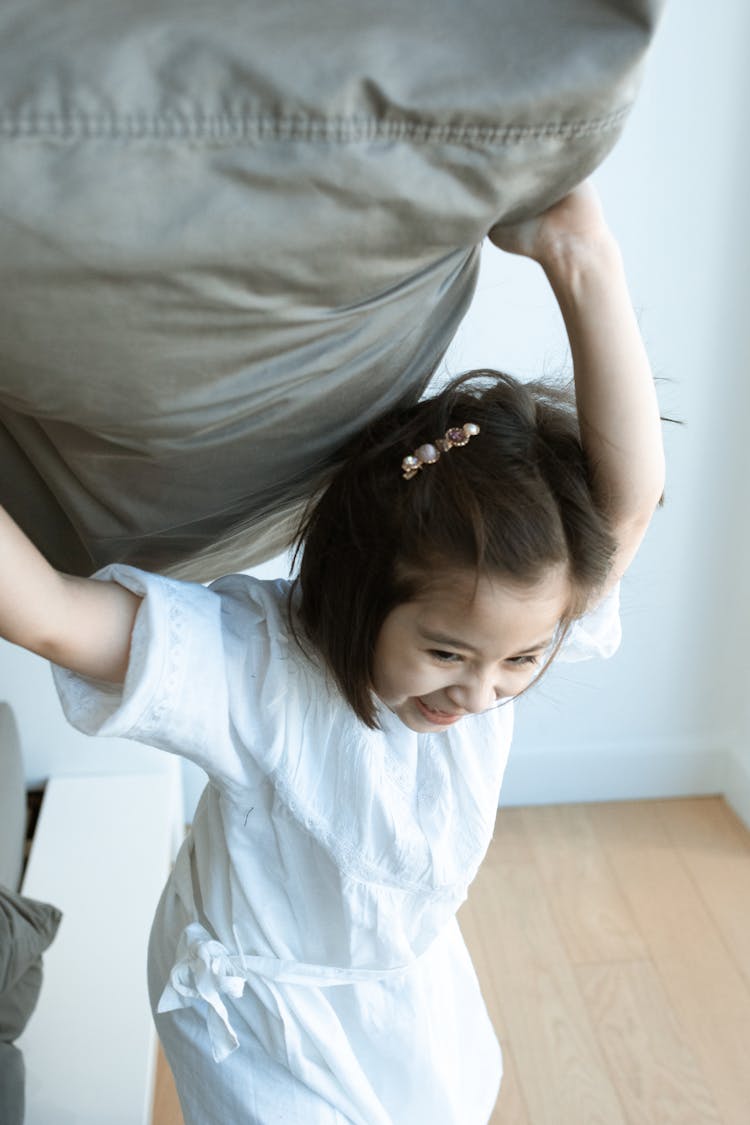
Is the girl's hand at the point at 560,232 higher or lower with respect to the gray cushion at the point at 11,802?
higher

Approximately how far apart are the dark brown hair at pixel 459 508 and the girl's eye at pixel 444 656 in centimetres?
4

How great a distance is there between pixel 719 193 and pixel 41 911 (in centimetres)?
127

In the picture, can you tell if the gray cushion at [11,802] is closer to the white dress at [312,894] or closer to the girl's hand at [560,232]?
the white dress at [312,894]

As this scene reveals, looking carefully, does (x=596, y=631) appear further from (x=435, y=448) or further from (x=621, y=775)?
(x=621, y=775)

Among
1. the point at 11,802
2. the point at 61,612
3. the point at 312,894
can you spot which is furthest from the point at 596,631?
the point at 11,802

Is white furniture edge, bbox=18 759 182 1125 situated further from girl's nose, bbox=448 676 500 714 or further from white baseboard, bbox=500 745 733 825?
girl's nose, bbox=448 676 500 714

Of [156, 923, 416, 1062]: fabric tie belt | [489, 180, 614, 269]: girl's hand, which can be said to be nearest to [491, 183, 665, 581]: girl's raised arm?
[489, 180, 614, 269]: girl's hand

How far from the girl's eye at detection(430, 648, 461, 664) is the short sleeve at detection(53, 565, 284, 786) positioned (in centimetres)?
12

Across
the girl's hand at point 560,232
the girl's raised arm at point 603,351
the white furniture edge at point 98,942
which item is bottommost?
the white furniture edge at point 98,942

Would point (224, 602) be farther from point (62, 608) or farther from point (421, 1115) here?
point (421, 1115)

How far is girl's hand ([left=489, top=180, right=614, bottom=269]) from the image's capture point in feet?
1.75

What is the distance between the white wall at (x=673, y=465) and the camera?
1.55m

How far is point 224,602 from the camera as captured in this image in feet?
2.41

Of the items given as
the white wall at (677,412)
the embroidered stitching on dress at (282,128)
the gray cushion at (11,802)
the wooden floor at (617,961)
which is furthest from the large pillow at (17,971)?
the embroidered stitching on dress at (282,128)
